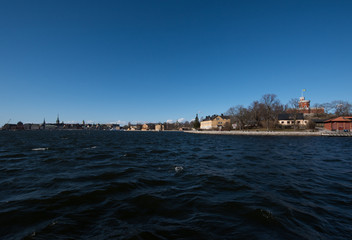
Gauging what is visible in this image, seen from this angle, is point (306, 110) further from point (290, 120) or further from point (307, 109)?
point (290, 120)

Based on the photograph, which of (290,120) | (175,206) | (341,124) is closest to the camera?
(175,206)

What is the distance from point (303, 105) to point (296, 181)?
14530 cm

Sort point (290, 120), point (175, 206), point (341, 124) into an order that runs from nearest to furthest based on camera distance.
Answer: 1. point (175, 206)
2. point (341, 124)
3. point (290, 120)

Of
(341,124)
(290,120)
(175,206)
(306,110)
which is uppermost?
(306,110)

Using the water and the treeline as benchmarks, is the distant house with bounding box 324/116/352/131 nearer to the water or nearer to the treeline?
the treeline

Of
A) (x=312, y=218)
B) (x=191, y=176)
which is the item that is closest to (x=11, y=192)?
(x=191, y=176)

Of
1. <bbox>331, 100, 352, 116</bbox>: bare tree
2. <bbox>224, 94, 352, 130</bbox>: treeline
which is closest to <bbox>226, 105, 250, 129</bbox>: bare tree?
<bbox>224, 94, 352, 130</bbox>: treeline

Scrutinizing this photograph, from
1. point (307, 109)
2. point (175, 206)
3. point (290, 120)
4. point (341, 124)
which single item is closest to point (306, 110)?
point (307, 109)

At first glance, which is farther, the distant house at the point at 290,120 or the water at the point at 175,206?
the distant house at the point at 290,120

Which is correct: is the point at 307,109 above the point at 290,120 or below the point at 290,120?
above

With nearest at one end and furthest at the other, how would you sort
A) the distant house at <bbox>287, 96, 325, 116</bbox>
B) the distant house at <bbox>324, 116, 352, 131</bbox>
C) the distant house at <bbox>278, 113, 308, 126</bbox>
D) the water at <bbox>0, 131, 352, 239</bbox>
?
the water at <bbox>0, 131, 352, 239</bbox> < the distant house at <bbox>324, 116, 352, 131</bbox> < the distant house at <bbox>278, 113, 308, 126</bbox> < the distant house at <bbox>287, 96, 325, 116</bbox>

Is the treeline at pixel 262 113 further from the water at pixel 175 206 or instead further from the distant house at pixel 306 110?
the water at pixel 175 206

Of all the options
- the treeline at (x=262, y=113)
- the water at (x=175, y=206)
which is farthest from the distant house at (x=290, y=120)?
the water at (x=175, y=206)

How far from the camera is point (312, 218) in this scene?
480cm
